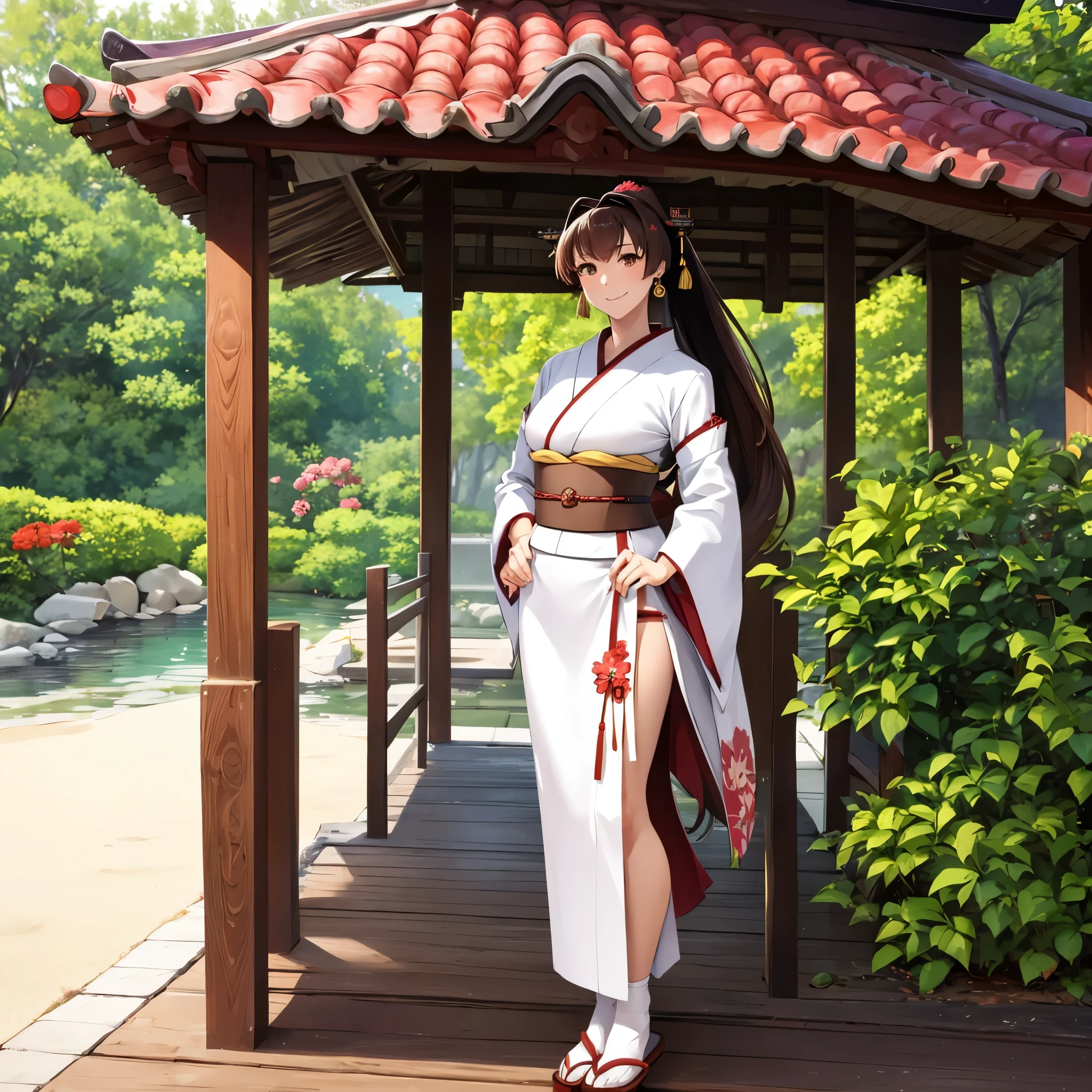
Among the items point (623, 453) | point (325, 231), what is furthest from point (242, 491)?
point (325, 231)

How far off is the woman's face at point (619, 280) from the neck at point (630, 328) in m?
0.01

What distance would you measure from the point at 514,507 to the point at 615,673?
0.53 m

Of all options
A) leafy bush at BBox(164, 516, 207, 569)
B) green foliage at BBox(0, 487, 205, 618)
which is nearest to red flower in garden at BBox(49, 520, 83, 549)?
green foliage at BBox(0, 487, 205, 618)

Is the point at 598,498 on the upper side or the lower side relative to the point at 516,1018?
upper

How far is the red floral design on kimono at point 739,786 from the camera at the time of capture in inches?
95.3

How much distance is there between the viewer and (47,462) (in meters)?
20.1

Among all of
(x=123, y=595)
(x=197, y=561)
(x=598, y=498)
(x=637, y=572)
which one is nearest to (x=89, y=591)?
(x=123, y=595)

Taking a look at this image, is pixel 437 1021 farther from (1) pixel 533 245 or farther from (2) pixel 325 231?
(1) pixel 533 245

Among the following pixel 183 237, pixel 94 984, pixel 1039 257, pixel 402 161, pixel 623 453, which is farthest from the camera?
pixel 183 237

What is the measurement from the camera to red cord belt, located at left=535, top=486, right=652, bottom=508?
2.36 meters

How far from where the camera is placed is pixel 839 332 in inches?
165

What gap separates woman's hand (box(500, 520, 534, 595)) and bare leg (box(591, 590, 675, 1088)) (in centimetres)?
30

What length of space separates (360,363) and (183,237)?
594 centimetres

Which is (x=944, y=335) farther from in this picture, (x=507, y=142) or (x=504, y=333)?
(x=504, y=333)
